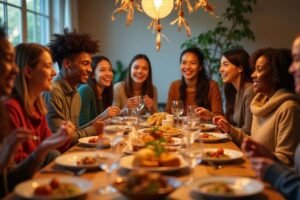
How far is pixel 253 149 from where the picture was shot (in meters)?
1.58

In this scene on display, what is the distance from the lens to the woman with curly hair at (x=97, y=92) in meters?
3.37

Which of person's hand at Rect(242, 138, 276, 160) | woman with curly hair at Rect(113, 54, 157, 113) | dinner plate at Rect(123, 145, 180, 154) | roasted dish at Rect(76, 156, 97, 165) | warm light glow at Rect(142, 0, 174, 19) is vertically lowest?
dinner plate at Rect(123, 145, 180, 154)

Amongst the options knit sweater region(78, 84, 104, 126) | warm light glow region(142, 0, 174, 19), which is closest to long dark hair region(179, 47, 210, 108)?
knit sweater region(78, 84, 104, 126)

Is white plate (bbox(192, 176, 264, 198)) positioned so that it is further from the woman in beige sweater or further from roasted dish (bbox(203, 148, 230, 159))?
the woman in beige sweater

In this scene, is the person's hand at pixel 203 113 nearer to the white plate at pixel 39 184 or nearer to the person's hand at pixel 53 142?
the person's hand at pixel 53 142

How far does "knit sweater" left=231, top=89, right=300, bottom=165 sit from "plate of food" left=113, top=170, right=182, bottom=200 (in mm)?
984

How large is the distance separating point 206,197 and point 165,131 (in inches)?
49.9

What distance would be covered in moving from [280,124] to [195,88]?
181cm

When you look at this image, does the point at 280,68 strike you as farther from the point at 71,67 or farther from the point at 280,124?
the point at 71,67

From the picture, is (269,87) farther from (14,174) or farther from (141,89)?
(141,89)

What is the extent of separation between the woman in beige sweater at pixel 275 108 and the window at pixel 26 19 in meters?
2.23

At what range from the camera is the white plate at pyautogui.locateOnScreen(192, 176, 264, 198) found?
3.97ft

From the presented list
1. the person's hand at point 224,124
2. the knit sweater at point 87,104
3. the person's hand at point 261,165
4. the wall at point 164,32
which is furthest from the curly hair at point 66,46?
the wall at point 164,32

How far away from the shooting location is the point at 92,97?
348cm
